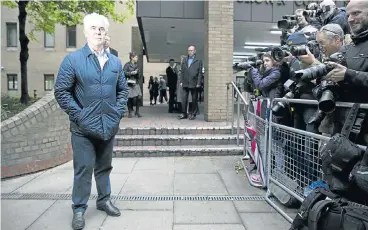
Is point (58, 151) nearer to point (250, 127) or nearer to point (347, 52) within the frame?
point (250, 127)

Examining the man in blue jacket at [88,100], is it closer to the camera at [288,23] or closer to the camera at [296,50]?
the camera at [296,50]

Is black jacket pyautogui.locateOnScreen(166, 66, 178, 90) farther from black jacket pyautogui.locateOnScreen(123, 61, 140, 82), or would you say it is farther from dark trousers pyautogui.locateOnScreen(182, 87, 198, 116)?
black jacket pyautogui.locateOnScreen(123, 61, 140, 82)

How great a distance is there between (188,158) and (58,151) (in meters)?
2.27

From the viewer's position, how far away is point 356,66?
2443 mm

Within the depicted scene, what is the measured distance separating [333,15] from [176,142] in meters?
3.73

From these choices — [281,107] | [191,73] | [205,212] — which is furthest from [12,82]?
[281,107]

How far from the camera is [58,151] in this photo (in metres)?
5.68

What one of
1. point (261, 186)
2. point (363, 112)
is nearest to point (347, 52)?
point (363, 112)

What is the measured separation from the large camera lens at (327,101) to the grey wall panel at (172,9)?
7.19m

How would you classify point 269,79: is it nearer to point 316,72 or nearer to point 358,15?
point 316,72

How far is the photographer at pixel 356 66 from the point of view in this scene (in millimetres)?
2296

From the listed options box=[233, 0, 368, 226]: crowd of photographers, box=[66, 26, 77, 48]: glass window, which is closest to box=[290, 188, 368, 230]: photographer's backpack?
box=[233, 0, 368, 226]: crowd of photographers

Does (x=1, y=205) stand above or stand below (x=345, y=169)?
below

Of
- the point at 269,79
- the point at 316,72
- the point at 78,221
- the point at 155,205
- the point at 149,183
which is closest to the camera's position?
the point at 316,72
